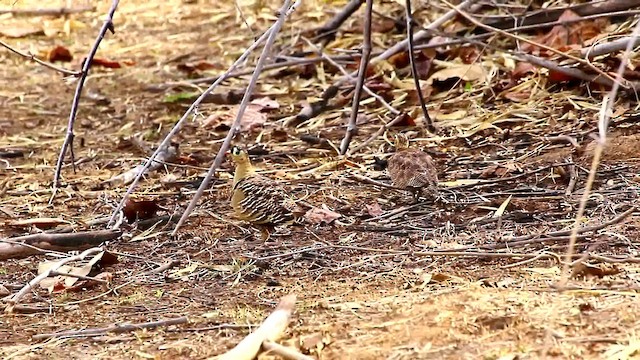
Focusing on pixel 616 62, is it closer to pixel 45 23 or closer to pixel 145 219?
pixel 145 219

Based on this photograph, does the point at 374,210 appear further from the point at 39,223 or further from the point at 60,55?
the point at 60,55

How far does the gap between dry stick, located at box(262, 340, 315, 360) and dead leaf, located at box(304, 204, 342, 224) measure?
1.71 metres

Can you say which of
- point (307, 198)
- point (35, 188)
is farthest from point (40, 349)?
point (35, 188)

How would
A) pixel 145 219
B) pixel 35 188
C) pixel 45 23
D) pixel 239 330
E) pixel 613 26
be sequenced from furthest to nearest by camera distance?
1. pixel 45 23
2. pixel 613 26
3. pixel 35 188
4. pixel 145 219
5. pixel 239 330

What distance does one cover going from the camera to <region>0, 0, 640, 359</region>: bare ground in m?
2.98

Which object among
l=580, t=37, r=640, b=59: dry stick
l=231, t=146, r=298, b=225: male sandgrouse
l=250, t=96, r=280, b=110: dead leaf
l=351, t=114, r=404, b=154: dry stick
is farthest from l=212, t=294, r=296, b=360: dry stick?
l=250, t=96, r=280, b=110: dead leaf

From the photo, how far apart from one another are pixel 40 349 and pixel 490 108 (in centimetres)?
362

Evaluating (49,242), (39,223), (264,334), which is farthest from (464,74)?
(264,334)

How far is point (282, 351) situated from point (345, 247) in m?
1.11

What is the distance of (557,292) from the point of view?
3.18m

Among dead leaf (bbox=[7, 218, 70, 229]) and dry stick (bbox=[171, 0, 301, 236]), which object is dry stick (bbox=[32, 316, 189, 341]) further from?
dead leaf (bbox=[7, 218, 70, 229])

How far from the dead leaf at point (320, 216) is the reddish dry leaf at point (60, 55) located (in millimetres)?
4727

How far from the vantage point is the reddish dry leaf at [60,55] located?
8.82m

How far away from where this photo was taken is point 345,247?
3896mm
